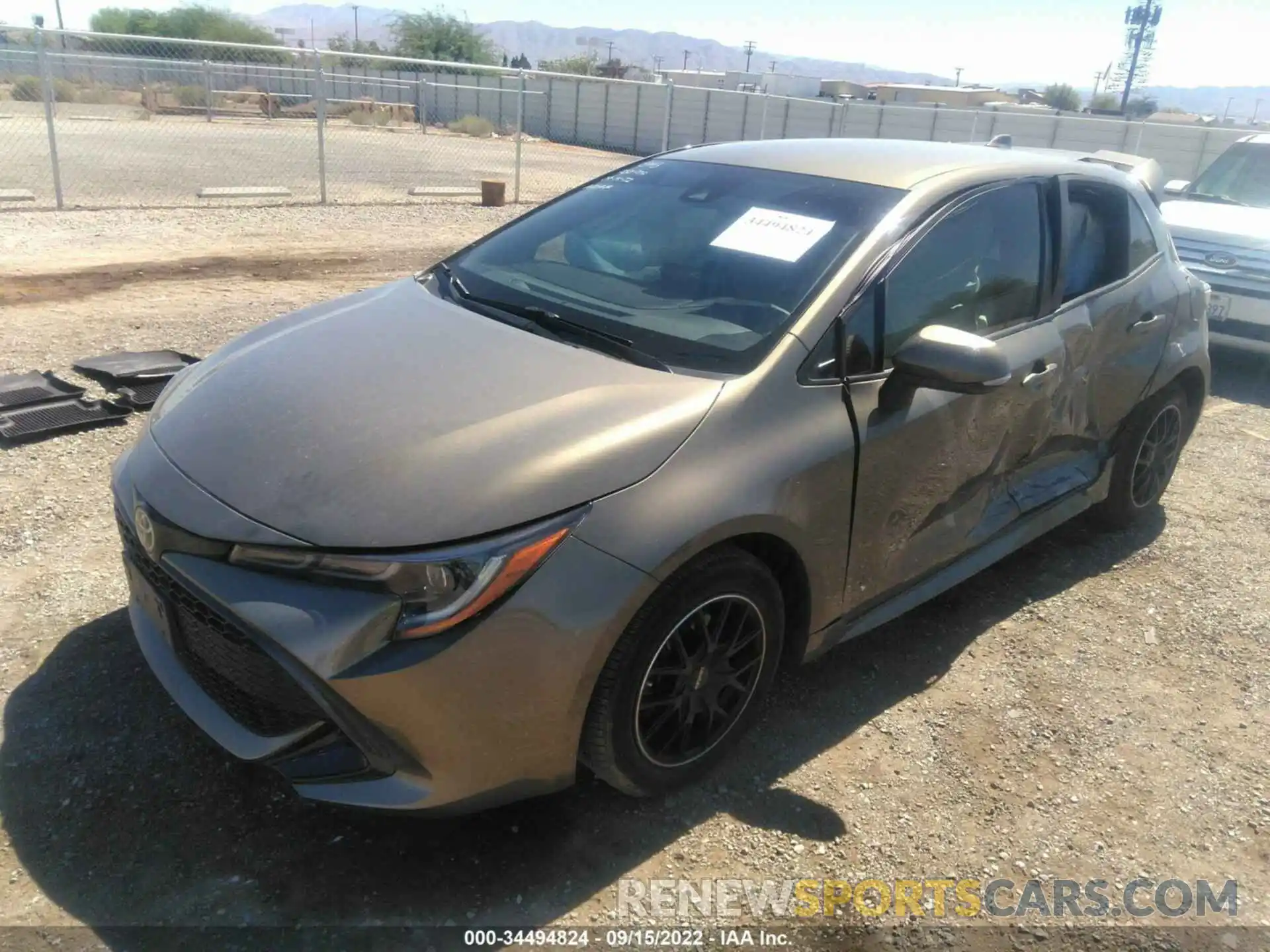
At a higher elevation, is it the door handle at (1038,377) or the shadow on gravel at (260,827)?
the door handle at (1038,377)

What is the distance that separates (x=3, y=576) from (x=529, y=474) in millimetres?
2531

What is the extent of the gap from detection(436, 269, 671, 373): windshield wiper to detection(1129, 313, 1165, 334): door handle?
2.47 metres

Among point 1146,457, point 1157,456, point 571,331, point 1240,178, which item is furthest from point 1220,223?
point 571,331

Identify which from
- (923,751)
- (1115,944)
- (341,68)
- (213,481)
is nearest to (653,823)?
(923,751)

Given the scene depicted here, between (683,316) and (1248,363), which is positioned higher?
(683,316)

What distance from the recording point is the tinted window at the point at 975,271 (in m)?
3.08

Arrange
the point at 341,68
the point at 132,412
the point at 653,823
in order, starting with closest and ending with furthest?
the point at 653,823, the point at 132,412, the point at 341,68

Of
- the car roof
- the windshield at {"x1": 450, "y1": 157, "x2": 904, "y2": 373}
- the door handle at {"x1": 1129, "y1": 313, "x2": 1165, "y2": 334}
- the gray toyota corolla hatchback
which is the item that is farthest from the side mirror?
the door handle at {"x1": 1129, "y1": 313, "x2": 1165, "y2": 334}

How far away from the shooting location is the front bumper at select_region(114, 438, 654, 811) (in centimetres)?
214

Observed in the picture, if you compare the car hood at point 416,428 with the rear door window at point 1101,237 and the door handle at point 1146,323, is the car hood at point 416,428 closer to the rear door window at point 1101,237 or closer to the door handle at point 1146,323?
the rear door window at point 1101,237

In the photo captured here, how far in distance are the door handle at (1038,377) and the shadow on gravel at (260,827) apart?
1334mm

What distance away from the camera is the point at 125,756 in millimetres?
2779

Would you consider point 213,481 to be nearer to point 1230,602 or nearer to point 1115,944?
point 1115,944

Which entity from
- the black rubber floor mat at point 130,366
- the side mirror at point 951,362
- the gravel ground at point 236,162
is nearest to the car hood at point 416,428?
the side mirror at point 951,362
